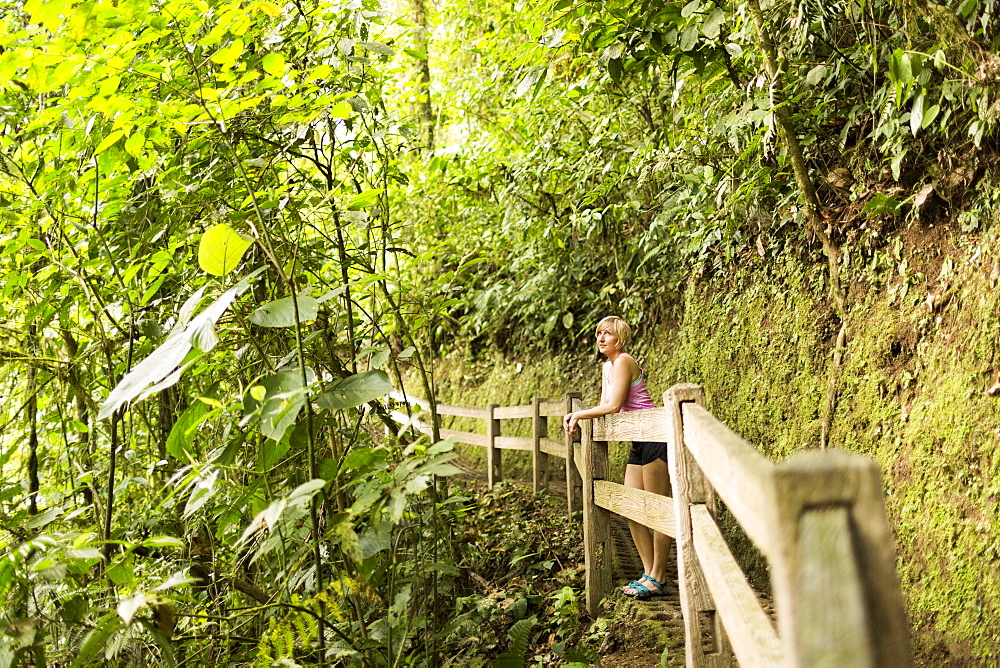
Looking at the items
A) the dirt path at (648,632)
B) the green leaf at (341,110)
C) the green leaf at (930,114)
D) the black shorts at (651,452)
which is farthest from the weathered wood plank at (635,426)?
the green leaf at (930,114)

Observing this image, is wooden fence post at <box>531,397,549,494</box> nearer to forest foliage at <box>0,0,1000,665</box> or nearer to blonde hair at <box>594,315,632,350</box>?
forest foliage at <box>0,0,1000,665</box>

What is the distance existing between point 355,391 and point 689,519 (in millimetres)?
1507

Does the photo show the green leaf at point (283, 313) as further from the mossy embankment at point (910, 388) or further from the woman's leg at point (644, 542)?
the mossy embankment at point (910, 388)

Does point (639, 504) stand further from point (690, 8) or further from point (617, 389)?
point (690, 8)

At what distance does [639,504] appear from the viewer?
4062 millimetres

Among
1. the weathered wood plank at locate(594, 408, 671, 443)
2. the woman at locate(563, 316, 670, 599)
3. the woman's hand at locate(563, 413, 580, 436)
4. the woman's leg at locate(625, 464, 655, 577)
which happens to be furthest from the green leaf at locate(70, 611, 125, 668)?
the woman's hand at locate(563, 413, 580, 436)

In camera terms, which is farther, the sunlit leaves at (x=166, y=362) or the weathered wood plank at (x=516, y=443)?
the weathered wood plank at (x=516, y=443)

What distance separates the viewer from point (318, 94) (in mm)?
3471

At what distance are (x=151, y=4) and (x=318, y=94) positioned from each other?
82cm

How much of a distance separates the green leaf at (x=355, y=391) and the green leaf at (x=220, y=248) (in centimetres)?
47

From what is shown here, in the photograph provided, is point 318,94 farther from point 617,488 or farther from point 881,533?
point 881,533

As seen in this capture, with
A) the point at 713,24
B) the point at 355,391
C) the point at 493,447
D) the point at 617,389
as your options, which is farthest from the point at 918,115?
the point at 493,447

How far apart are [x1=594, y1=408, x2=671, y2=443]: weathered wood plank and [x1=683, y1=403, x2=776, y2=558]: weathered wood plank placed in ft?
4.24

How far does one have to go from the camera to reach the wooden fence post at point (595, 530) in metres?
4.86
